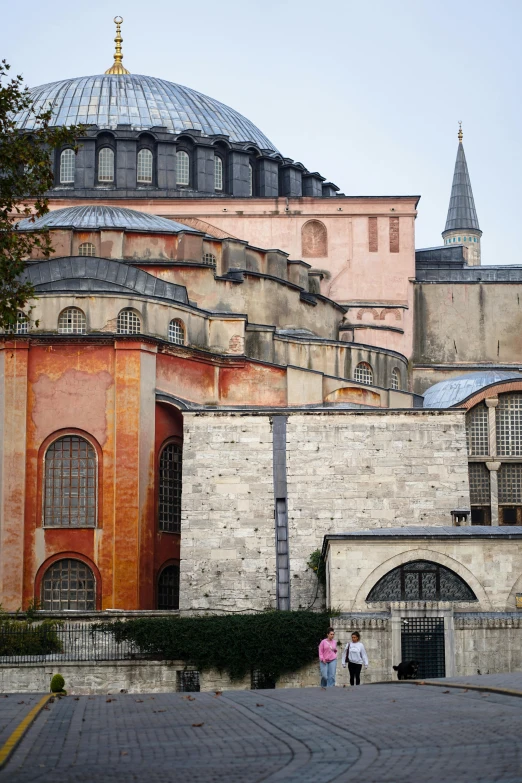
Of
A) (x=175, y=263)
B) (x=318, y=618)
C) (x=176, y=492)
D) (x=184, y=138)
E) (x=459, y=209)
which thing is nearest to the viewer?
(x=318, y=618)

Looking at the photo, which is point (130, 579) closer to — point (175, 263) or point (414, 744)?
point (175, 263)

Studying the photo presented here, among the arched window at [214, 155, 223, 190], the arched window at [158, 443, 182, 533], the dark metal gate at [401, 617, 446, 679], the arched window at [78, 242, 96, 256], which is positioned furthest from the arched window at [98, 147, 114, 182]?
the dark metal gate at [401, 617, 446, 679]

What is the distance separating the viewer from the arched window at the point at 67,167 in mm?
50625

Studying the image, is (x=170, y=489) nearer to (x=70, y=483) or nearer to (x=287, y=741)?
(x=70, y=483)

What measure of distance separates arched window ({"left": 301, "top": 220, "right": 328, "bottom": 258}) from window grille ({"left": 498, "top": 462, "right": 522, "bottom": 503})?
12.2 metres

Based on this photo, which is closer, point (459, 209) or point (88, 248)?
point (88, 248)

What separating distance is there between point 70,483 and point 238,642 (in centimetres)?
725

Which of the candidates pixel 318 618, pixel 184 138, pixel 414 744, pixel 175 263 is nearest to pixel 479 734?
pixel 414 744

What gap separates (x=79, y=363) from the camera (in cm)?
3544

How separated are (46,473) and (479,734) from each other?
22.0 metres

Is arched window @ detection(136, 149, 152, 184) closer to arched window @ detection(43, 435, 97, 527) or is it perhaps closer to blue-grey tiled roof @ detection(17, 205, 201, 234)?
blue-grey tiled roof @ detection(17, 205, 201, 234)

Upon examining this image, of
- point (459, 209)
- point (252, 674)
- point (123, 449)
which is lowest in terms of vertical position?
point (252, 674)

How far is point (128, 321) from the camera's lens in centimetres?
3719

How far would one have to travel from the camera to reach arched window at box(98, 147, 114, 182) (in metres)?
50.7
